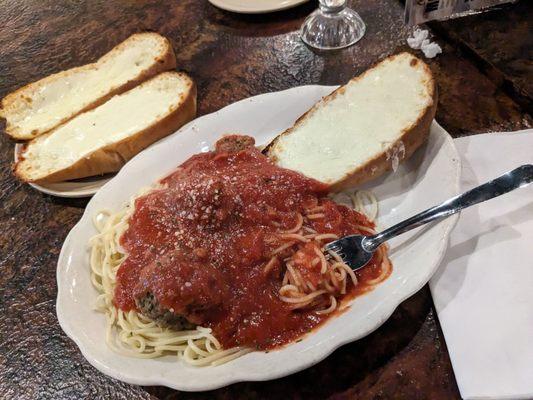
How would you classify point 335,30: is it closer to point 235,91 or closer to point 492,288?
point 235,91

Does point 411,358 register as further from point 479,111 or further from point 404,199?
point 479,111

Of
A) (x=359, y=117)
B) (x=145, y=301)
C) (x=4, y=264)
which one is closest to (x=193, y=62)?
(x=359, y=117)

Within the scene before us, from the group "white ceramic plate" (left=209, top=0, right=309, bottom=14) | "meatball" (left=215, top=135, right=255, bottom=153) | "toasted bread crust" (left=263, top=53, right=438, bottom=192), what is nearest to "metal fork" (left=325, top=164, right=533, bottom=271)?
"toasted bread crust" (left=263, top=53, right=438, bottom=192)

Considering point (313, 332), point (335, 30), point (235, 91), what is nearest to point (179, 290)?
point (313, 332)

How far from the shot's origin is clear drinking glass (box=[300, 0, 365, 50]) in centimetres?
380

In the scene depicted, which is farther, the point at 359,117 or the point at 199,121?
the point at 199,121

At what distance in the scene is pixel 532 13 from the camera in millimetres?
3623

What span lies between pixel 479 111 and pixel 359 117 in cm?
83

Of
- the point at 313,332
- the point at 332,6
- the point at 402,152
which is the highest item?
the point at 332,6

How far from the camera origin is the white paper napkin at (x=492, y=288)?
1.91m

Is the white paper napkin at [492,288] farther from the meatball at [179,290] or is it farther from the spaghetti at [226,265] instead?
the meatball at [179,290]

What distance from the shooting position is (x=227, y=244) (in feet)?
7.82

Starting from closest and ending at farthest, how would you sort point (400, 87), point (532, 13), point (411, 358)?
point (411, 358), point (400, 87), point (532, 13)

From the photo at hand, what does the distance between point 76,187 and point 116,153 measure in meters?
0.34
